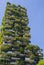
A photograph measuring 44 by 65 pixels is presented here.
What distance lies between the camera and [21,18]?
124ft

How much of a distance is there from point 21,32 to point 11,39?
2.25m

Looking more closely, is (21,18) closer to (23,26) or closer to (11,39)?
(23,26)

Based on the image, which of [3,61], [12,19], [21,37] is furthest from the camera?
[12,19]

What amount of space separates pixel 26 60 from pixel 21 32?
474cm

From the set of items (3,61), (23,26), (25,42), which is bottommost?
(3,61)

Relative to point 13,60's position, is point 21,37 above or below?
above

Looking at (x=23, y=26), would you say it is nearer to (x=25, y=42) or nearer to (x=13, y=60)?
(x=25, y=42)

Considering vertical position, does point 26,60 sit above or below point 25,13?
below

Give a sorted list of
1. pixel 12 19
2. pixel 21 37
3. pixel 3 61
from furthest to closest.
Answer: pixel 12 19
pixel 21 37
pixel 3 61

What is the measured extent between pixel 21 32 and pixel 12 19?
2.74 metres

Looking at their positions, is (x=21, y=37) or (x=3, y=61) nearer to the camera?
(x=3, y=61)

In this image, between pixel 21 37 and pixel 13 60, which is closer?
pixel 13 60

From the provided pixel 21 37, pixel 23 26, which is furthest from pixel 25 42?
pixel 23 26

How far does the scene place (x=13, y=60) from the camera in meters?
32.7
